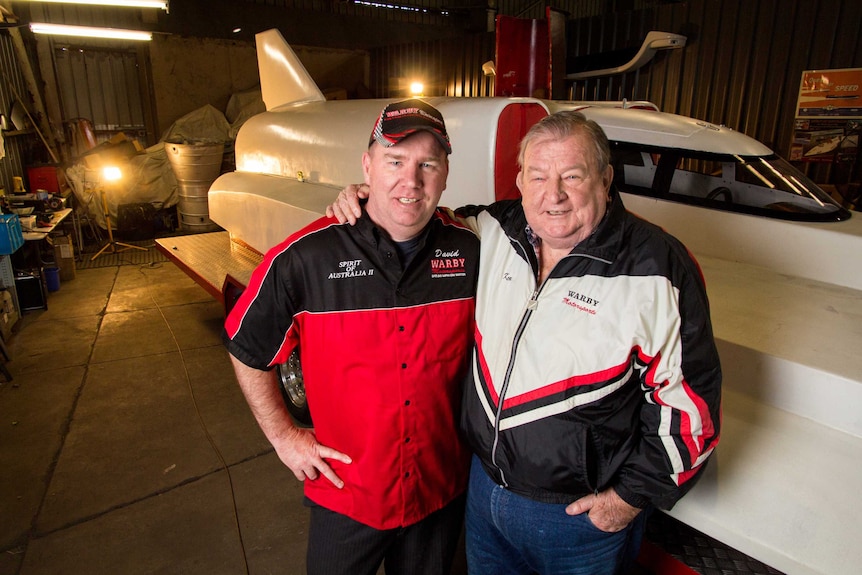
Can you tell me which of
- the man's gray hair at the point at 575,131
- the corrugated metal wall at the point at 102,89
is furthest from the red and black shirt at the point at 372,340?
the corrugated metal wall at the point at 102,89

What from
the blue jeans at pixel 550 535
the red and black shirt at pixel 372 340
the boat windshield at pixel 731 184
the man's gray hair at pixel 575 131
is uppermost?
the man's gray hair at pixel 575 131

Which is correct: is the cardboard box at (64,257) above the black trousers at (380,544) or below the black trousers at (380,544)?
below

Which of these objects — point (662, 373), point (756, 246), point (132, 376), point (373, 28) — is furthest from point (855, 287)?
point (373, 28)

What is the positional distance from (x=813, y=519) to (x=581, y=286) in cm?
95

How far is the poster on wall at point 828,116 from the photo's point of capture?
6.65 meters

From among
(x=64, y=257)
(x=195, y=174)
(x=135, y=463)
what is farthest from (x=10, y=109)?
(x=135, y=463)

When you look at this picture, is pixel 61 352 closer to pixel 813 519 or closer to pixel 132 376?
pixel 132 376

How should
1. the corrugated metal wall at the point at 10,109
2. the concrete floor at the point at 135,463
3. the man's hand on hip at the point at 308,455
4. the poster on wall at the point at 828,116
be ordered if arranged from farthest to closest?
1. the corrugated metal wall at the point at 10,109
2. the poster on wall at the point at 828,116
3. the concrete floor at the point at 135,463
4. the man's hand on hip at the point at 308,455

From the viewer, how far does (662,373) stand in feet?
4.54

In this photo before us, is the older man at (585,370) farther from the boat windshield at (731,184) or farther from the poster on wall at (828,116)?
the poster on wall at (828,116)

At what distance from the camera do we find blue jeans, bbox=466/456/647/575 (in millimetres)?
1587

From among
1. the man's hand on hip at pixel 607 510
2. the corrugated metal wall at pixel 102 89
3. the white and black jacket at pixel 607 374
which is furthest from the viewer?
the corrugated metal wall at pixel 102 89

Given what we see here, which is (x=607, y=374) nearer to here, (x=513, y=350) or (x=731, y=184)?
(x=513, y=350)

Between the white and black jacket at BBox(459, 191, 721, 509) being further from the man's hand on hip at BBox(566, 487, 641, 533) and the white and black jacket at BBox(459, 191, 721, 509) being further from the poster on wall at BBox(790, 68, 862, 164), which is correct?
the poster on wall at BBox(790, 68, 862, 164)
